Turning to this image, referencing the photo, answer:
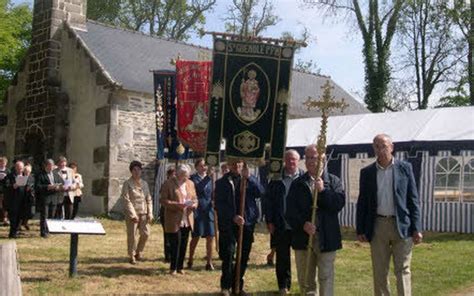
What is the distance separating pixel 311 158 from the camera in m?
6.11

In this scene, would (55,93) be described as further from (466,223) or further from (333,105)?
(333,105)

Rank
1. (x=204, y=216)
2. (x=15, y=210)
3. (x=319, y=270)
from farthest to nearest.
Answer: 1. (x=15, y=210)
2. (x=204, y=216)
3. (x=319, y=270)

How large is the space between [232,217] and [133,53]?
14.4 m

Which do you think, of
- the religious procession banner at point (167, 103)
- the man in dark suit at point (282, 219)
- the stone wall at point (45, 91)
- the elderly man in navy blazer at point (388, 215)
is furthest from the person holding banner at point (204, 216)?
the stone wall at point (45, 91)

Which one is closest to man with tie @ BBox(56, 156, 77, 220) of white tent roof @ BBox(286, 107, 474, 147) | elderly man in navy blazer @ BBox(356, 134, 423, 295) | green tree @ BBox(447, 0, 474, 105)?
white tent roof @ BBox(286, 107, 474, 147)

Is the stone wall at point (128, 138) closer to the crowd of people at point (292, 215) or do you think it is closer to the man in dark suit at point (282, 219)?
the crowd of people at point (292, 215)

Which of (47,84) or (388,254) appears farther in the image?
(47,84)

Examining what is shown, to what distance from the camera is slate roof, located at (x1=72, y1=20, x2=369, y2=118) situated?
18516mm

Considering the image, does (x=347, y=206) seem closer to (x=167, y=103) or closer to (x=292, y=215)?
(x=167, y=103)

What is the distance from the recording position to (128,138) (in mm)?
17906

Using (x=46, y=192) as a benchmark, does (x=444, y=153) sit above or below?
above

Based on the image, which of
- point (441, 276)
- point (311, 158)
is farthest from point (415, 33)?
point (311, 158)

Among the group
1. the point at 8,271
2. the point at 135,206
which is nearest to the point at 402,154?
the point at 135,206

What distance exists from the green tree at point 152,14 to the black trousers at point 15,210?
Result: 24.9 meters
